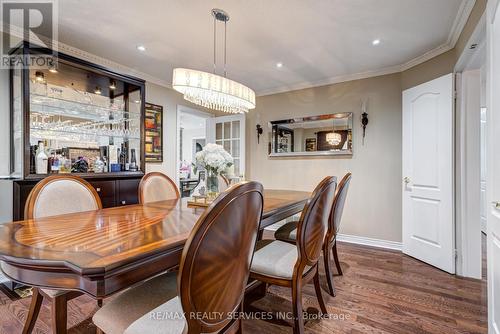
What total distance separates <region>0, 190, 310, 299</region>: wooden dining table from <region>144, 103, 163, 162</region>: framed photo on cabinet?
2294 mm

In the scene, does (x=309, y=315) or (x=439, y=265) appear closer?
(x=309, y=315)

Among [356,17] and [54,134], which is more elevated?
[356,17]

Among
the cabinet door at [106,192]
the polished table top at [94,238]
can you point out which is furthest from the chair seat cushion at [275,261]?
the cabinet door at [106,192]

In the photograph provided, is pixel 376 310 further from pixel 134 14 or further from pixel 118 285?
pixel 134 14

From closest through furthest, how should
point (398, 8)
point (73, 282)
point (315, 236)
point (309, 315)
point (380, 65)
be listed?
point (73, 282) < point (315, 236) < point (309, 315) < point (398, 8) < point (380, 65)

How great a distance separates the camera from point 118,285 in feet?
2.67

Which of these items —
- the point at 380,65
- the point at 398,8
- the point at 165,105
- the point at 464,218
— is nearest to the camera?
the point at 398,8

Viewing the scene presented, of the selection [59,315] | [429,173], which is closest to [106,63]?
[59,315]

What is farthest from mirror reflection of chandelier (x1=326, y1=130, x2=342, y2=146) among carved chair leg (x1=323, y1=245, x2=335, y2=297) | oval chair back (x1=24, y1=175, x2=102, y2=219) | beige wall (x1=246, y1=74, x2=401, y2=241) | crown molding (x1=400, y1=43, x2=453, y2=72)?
oval chair back (x1=24, y1=175, x2=102, y2=219)

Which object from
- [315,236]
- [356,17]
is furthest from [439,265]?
[356,17]

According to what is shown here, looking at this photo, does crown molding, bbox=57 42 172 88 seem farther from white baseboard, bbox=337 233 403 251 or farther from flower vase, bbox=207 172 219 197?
white baseboard, bbox=337 233 403 251

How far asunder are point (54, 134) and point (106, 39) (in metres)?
1.12

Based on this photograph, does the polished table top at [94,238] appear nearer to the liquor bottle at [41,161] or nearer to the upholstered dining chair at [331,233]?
the upholstered dining chair at [331,233]

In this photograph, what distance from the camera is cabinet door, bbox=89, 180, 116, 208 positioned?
8.48ft
